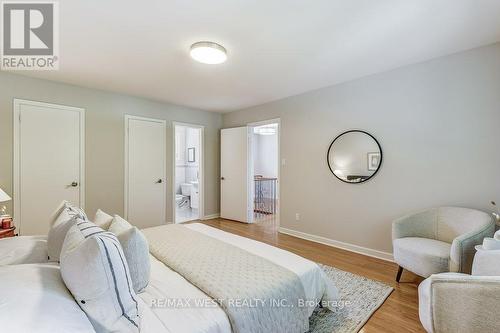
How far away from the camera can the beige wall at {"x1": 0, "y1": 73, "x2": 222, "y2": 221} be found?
3.07m

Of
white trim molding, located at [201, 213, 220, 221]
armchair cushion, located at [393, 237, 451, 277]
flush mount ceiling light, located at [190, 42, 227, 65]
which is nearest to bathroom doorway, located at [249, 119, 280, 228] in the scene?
white trim molding, located at [201, 213, 220, 221]

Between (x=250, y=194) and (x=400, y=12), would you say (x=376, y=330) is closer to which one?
(x=400, y=12)

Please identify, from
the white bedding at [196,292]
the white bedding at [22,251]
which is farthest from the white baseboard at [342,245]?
the white bedding at [22,251]

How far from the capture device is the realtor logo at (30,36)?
1883 millimetres

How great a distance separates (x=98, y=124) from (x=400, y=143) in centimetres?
447

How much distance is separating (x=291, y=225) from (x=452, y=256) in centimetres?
244

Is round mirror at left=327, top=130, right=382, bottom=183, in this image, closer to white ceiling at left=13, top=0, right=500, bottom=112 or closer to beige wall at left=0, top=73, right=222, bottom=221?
white ceiling at left=13, top=0, right=500, bottom=112

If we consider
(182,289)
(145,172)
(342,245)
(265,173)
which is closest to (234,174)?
(145,172)

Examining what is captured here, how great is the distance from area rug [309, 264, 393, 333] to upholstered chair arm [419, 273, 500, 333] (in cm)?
69

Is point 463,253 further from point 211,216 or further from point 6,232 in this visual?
point 211,216

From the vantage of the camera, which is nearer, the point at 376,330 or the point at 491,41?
the point at 376,330

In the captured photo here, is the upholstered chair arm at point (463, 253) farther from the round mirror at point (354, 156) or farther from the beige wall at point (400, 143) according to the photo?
the round mirror at point (354, 156)

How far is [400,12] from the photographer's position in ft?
6.14

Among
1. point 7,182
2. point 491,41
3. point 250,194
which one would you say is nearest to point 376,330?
point 491,41
